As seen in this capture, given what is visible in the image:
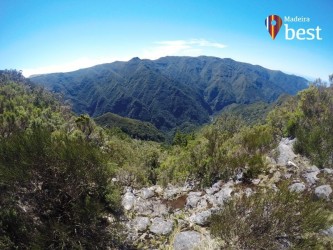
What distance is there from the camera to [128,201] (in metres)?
10.7

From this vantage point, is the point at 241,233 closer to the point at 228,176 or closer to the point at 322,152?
the point at 228,176

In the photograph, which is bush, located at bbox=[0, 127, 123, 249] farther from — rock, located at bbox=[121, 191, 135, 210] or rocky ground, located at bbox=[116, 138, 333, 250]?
rock, located at bbox=[121, 191, 135, 210]

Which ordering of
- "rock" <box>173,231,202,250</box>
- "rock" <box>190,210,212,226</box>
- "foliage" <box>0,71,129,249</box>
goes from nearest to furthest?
"foliage" <box>0,71,129,249</box> → "rock" <box>173,231,202,250</box> → "rock" <box>190,210,212,226</box>

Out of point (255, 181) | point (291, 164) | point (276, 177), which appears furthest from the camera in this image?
point (291, 164)

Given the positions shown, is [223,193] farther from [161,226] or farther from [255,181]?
[161,226]

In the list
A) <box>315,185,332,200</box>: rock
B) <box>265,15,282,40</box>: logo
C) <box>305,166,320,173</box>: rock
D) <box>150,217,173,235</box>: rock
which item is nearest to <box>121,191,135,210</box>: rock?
<box>150,217,173,235</box>: rock

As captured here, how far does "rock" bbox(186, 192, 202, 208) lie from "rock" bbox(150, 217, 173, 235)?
1819 mm

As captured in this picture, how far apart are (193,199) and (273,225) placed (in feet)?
14.8

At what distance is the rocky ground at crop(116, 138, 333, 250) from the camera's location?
26.9 ft

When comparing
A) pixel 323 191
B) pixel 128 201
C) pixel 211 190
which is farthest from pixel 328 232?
pixel 128 201

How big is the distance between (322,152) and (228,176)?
513cm

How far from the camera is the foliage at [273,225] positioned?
684cm

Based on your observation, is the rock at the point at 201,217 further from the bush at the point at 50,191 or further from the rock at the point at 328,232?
the rock at the point at 328,232

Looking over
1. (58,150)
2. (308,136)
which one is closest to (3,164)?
(58,150)
